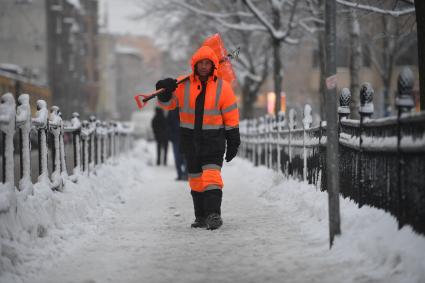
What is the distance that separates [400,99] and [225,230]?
2900 millimetres

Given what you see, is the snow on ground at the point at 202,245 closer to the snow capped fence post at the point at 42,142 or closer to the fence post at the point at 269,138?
the snow capped fence post at the point at 42,142

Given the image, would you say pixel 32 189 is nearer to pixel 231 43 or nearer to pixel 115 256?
pixel 115 256

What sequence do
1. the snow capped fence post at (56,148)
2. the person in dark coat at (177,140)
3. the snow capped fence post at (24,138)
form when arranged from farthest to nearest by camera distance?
1. the person in dark coat at (177,140)
2. the snow capped fence post at (56,148)
3. the snow capped fence post at (24,138)

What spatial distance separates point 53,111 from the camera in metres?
9.46

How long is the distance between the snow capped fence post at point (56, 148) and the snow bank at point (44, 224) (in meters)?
0.17

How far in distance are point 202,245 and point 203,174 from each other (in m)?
1.35

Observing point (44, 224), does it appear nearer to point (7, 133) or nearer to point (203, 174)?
point (7, 133)

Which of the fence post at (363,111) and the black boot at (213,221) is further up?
the fence post at (363,111)

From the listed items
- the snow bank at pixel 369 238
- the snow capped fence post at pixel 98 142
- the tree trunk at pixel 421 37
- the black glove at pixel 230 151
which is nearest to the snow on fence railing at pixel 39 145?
the snow capped fence post at pixel 98 142

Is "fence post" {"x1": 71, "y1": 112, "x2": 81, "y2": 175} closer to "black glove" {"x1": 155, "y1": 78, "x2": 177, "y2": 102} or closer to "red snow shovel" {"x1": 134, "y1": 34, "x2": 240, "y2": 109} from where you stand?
"red snow shovel" {"x1": 134, "y1": 34, "x2": 240, "y2": 109}

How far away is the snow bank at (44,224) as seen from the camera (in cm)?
547

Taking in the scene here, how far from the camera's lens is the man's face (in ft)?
25.5

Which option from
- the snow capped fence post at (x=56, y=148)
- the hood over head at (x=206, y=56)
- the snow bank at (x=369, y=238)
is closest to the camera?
the snow bank at (x=369, y=238)

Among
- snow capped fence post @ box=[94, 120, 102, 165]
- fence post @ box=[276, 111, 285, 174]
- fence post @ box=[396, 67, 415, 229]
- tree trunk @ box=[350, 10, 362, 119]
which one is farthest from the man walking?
tree trunk @ box=[350, 10, 362, 119]
